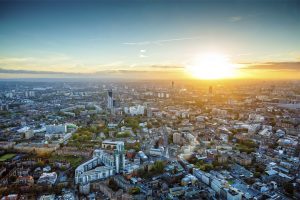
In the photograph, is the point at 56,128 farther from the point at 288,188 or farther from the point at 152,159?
the point at 288,188

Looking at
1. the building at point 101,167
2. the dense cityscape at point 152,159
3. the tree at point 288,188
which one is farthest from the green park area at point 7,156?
the tree at point 288,188

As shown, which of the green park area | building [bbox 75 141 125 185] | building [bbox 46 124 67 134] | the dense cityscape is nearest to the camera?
the dense cityscape

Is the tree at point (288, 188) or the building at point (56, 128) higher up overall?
the building at point (56, 128)

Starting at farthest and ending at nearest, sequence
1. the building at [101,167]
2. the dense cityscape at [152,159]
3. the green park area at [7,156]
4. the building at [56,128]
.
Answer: the building at [56,128]
the green park area at [7,156]
the building at [101,167]
the dense cityscape at [152,159]

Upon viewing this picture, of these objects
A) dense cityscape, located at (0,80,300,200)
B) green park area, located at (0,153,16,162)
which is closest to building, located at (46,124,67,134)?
dense cityscape, located at (0,80,300,200)

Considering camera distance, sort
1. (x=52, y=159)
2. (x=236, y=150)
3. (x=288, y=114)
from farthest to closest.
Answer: (x=288, y=114) → (x=236, y=150) → (x=52, y=159)

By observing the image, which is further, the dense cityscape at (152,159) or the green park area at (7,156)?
the green park area at (7,156)

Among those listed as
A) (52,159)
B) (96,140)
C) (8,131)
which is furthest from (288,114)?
(8,131)

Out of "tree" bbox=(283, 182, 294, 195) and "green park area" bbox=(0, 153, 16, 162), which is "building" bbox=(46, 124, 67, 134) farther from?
"tree" bbox=(283, 182, 294, 195)

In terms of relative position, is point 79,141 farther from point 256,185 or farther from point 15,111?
point 15,111

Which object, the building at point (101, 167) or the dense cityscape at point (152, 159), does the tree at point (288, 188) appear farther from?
the building at point (101, 167)

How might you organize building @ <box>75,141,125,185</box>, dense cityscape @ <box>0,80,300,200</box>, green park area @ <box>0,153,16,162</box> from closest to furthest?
dense cityscape @ <box>0,80,300,200</box>, building @ <box>75,141,125,185</box>, green park area @ <box>0,153,16,162</box>
